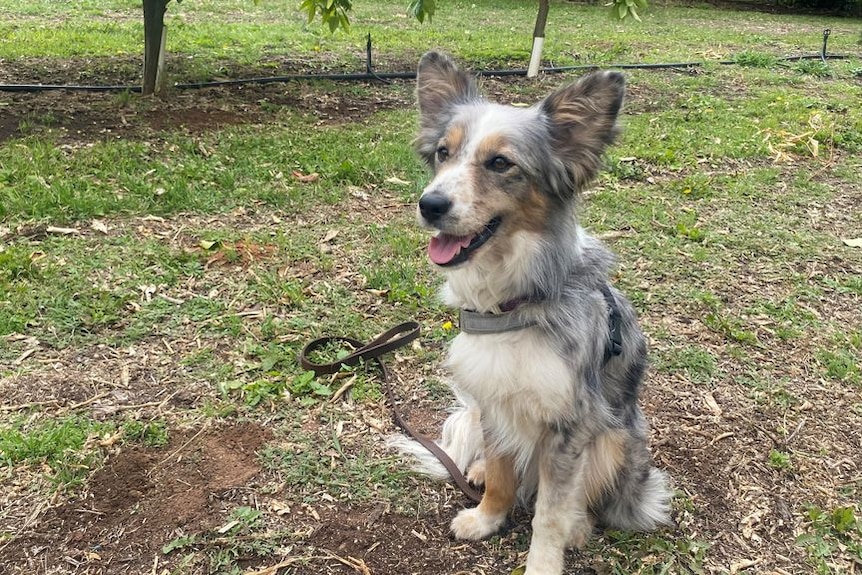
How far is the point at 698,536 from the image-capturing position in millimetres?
2816

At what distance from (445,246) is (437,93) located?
0.77 metres

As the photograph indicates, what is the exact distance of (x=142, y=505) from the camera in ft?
9.11

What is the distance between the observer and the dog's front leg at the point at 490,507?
9.11 feet

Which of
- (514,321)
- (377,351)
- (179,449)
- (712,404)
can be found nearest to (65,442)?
(179,449)

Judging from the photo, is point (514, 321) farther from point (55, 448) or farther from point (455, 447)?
point (55, 448)

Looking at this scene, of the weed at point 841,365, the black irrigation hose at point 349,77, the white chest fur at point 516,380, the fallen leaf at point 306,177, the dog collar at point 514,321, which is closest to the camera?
the white chest fur at point 516,380

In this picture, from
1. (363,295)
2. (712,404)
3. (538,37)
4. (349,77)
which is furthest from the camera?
(538,37)

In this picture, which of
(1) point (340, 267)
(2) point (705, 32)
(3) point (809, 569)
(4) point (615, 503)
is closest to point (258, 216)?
(1) point (340, 267)

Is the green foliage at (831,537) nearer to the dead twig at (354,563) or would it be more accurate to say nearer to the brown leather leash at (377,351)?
the brown leather leash at (377,351)

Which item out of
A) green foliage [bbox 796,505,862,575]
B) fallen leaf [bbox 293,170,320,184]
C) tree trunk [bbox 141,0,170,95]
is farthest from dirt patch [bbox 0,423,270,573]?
tree trunk [bbox 141,0,170,95]

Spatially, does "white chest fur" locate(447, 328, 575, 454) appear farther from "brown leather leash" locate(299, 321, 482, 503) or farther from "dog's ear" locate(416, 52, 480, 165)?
"dog's ear" locate(416, 52, 480, 165)

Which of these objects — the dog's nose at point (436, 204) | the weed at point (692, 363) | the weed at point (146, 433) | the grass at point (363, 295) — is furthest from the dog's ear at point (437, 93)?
the weed at point (692, 363)

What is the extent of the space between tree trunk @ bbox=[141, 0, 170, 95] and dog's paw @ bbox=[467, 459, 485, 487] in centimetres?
597

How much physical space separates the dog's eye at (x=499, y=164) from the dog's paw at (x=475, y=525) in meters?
1.40
